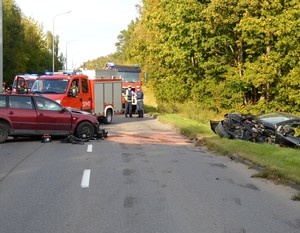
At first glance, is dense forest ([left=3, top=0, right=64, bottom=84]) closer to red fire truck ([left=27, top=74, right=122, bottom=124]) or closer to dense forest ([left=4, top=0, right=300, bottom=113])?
dense forest ([left=4, top=0, right=300, bottom=113])

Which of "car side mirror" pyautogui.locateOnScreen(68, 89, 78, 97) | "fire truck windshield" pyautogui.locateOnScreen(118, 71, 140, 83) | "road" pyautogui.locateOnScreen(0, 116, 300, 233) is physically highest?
"fire truck windshield" pyautogui.locateOnScreen(118, 71, 140, 83)

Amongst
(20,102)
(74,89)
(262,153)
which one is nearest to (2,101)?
(20,102)

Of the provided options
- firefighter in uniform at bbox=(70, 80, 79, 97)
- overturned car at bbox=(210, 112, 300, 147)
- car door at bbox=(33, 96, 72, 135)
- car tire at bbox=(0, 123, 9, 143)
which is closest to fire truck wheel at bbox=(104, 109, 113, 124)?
firefighter in uniform at bbox=(70, 80, 79, 97)

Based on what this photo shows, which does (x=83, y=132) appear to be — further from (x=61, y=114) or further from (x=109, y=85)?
(x=109, y=85)

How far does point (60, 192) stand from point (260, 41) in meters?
24.9

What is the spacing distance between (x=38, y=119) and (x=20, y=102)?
0.83m

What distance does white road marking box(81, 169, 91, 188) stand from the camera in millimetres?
8695

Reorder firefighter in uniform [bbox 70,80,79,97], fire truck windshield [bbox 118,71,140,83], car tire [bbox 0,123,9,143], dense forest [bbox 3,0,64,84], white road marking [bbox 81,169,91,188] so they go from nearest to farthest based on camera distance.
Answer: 1. white road marking [bbox 81,169,91,188]
2. car tire [bbox 0,123,9,143]
3. firefighter in uniform [bbox 70,80,79,97]
4. fire truck windshield [bbox 118,71,140,83]
5. dense forest [bbox 3,0,64,84]

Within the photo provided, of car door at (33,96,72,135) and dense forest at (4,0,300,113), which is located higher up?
dense forest at (4,0,300,113)

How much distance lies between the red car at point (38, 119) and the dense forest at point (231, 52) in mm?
15546

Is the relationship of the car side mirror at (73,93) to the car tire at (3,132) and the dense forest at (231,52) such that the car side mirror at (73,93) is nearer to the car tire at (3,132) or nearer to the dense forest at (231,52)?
the car tire at (3,132)

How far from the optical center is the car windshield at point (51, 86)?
2002 cm

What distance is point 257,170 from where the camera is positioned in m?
11.0

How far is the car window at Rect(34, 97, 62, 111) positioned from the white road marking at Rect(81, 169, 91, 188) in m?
6.11
